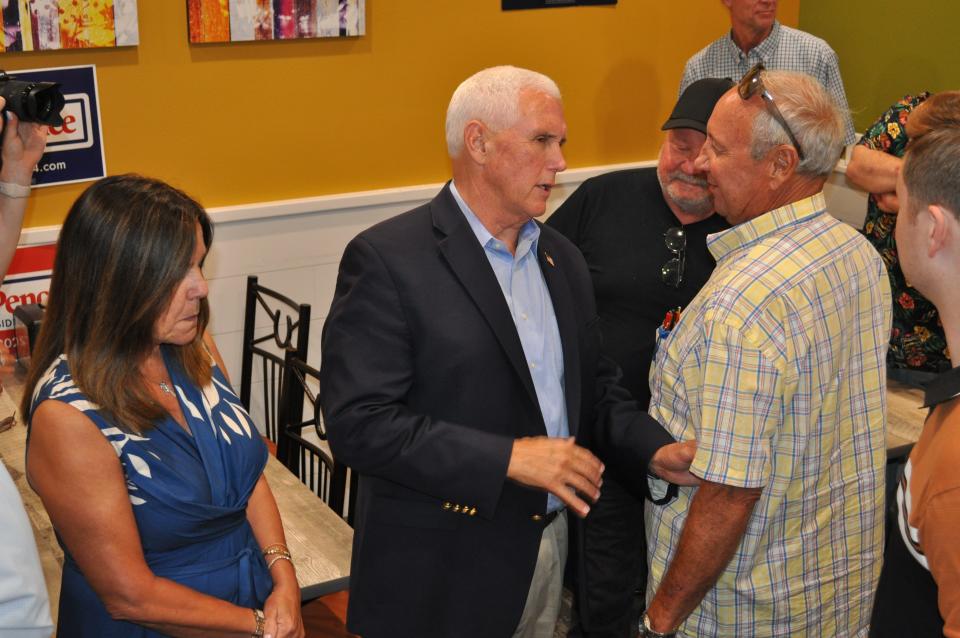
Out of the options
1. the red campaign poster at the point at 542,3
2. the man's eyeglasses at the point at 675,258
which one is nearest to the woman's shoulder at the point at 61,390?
the man's eyeglasses at the point at 675,258

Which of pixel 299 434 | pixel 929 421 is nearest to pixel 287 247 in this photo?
pixel 299 434

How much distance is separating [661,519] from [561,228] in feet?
3.52

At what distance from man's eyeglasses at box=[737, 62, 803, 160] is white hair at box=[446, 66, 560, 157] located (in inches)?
14.2

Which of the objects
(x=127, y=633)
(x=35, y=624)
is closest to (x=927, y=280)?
(x=35, y=624)

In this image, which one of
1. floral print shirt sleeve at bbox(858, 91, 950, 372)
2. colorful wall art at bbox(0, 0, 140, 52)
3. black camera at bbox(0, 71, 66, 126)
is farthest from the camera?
colorful wall art at bbox(0, 0, 140, 52)

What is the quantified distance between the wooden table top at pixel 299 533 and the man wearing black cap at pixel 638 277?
65cm

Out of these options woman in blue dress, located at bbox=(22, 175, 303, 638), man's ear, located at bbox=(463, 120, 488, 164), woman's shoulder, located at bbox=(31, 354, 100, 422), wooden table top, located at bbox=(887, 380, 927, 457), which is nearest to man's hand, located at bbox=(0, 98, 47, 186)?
woman in blue dress, located at bbox=(22, 175, 303, 638)

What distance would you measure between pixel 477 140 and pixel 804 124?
61 cm

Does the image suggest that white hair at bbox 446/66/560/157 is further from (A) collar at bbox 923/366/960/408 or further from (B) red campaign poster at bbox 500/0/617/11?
(B) red campaign poster at bbox 500/0/617/11

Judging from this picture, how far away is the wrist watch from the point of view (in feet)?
6.47

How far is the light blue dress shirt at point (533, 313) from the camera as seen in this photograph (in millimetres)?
2051

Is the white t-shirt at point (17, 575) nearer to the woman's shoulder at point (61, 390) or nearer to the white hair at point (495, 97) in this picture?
the woman's shoulder at point (61, 390)

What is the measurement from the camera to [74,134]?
378 cm

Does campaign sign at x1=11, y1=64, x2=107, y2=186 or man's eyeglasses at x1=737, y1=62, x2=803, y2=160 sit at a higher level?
man's eyeglasses at x1=737, y1=62, x2=803, y2=160
